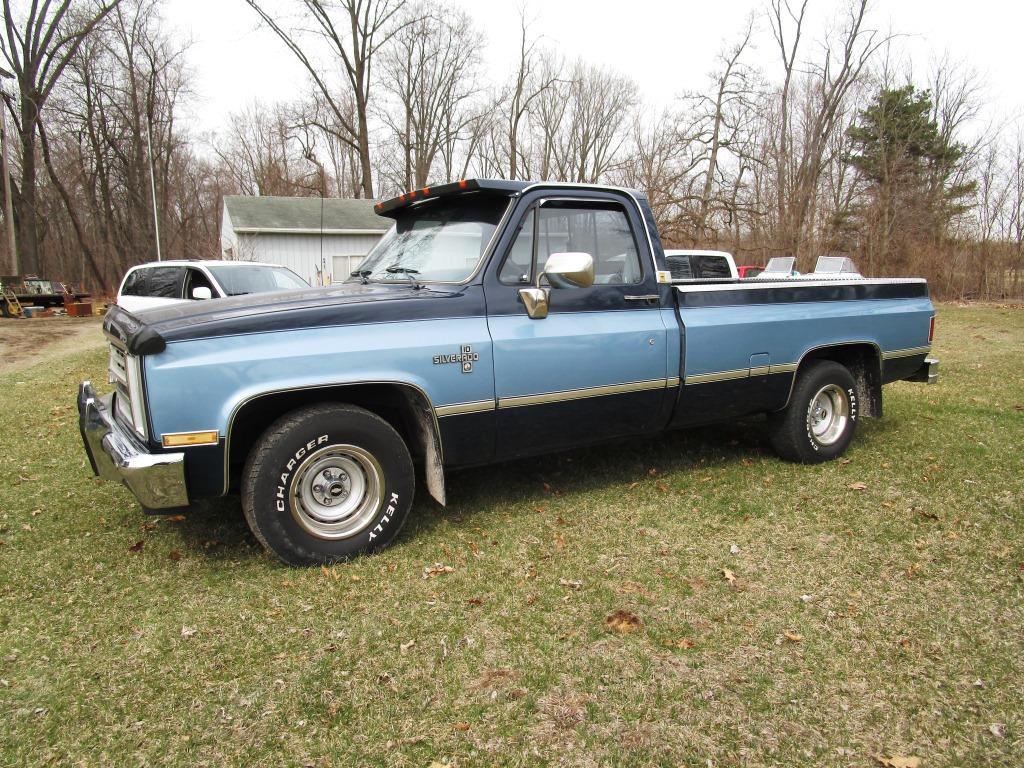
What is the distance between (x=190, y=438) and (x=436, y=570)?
1.43m

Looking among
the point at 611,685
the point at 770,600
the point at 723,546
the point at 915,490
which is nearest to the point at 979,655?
the point at 770,600

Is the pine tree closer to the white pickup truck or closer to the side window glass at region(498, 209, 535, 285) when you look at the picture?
the white pickup truck

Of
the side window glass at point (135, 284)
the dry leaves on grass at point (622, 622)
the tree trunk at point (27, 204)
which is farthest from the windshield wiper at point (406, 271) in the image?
the tree trunk at point (27, 204)

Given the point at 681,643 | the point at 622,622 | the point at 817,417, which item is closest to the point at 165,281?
the point at 817,417

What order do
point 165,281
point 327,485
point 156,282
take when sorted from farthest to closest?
point 156,282 → point 165,281 → point 327,485

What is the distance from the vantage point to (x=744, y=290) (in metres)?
4.68

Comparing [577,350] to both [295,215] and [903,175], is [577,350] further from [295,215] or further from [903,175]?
[903,175]

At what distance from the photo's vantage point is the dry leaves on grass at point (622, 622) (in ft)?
10.0

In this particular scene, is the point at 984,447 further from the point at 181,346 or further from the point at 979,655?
the point at 181,346

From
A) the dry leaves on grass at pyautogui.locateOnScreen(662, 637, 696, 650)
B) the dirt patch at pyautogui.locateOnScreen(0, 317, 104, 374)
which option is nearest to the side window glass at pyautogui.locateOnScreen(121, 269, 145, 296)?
the dirt patch at pyautogui.locateOnScreen(0, 317, 104, 374)

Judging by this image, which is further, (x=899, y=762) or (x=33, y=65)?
(x=33, y=65)

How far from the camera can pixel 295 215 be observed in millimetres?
27688

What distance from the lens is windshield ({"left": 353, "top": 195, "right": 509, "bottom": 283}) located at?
4039 millimetres

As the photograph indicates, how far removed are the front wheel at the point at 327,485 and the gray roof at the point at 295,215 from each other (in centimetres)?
2410
